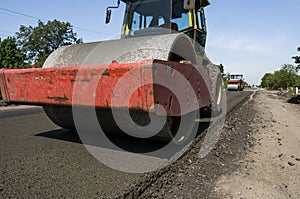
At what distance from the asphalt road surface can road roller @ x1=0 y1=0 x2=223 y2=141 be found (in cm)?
50

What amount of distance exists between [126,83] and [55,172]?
40.7 inches

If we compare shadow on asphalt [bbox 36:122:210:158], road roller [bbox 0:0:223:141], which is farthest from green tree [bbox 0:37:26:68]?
road roller [bbox 0:0:223:141]

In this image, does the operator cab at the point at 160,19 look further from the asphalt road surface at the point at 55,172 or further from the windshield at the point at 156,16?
the asphalt road surface at the point at 55,172

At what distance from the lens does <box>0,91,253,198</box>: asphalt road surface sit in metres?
1.72

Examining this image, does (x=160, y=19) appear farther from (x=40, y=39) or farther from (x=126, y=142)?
(x=40, y=39)

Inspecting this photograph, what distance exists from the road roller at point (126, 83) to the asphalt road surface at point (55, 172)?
19.7 inches

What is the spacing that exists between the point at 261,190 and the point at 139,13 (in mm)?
3485

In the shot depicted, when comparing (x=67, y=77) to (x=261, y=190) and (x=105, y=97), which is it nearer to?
(x=105, y=97)

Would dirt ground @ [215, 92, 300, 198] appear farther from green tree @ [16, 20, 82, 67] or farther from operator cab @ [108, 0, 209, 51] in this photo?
green tree @ [16, 20, 82, 67]

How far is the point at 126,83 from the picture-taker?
2016mm

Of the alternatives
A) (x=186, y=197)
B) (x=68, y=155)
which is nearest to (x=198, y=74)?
(x=186, y=197)

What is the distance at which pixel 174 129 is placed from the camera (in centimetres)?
279

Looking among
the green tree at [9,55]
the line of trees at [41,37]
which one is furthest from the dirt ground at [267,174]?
the line of trees at [41,37]

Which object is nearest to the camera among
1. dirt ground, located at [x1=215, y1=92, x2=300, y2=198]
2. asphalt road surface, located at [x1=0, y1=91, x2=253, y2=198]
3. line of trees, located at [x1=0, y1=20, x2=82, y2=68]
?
asphalt road surface, located at [x1=0, y1=91, x2=253, y2=198]
